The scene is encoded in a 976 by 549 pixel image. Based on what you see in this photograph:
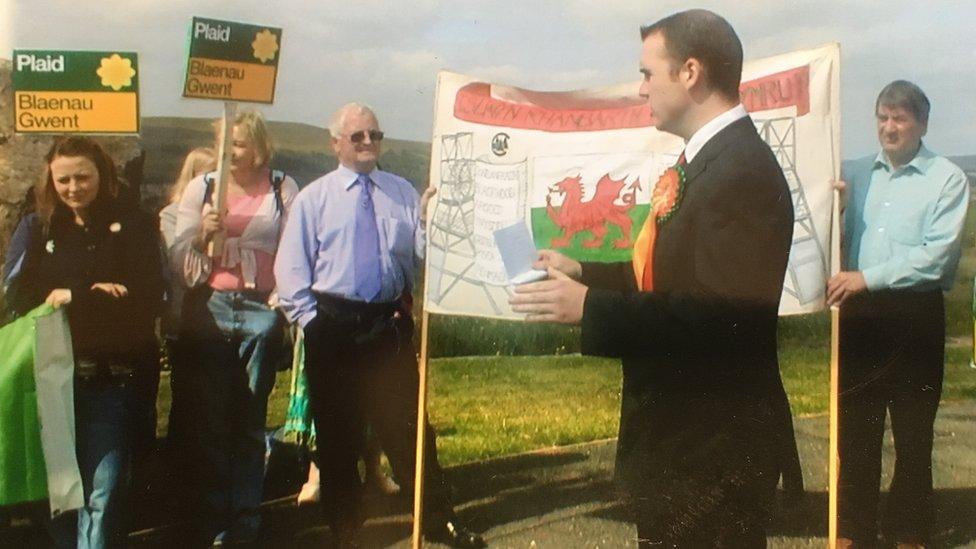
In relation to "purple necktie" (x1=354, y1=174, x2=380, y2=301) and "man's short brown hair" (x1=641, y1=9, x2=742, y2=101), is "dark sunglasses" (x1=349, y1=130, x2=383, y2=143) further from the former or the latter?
"man's short brown hair" (x1=641, y1=9, x2=742, y2=101)

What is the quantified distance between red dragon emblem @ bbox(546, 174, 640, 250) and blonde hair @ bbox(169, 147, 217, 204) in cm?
112

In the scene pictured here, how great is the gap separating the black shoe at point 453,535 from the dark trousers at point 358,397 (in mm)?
29

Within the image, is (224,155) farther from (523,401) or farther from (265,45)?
(523,401)

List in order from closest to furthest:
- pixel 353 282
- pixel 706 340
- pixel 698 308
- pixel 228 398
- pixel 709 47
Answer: pixel 698 308 < pixel 706 340 < pixel 709 47 < pixel 353 282 < pixel 228 398

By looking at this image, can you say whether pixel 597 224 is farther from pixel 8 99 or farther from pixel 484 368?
pixel 8 99

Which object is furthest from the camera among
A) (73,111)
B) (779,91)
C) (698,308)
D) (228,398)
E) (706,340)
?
(228,398)

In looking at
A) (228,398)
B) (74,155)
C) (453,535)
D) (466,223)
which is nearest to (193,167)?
(74,155)

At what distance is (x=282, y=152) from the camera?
3885 millimetres

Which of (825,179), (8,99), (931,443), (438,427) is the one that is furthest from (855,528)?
(8,99)

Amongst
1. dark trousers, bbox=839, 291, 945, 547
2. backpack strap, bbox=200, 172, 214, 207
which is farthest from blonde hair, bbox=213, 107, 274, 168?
dark trousers, bbox=839, 291, 945, 547

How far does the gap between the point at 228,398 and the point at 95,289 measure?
0.57m

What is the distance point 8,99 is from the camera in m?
3.82

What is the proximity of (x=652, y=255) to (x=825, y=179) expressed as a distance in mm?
747

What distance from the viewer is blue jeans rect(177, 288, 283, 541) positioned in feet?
12.9
